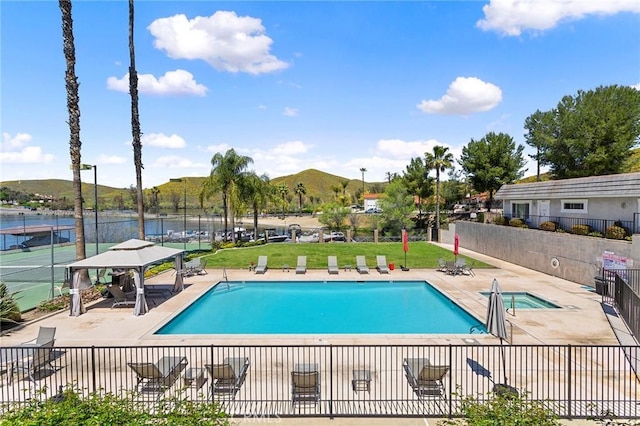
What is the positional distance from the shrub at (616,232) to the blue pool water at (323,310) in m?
8.90

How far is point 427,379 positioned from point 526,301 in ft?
36.3

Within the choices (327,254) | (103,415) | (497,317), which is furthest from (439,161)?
(103,415)

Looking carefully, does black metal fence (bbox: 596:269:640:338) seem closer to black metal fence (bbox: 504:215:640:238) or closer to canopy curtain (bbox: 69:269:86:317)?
black metal fence (bbox: 504:215:640:238)

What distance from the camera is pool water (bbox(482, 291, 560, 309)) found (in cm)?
1526

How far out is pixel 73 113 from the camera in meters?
16.5

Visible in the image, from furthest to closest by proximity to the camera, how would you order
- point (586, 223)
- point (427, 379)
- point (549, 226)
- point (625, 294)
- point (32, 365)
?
1. point (549, 226)
2. point (586, 223)
3. point (625, 294)
4. point (32, 365)
5. point (427, 379)

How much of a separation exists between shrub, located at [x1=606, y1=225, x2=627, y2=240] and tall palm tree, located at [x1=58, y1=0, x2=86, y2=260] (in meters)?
25.0

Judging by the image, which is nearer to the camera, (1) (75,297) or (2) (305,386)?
(2) (305,386)

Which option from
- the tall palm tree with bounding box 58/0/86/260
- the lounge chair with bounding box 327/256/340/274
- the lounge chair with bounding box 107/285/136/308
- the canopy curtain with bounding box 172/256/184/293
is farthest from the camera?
the lounge chair with bounding box 327/256/340/274

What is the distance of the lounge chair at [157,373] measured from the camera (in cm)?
777

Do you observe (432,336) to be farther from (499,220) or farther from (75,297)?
(499,220)

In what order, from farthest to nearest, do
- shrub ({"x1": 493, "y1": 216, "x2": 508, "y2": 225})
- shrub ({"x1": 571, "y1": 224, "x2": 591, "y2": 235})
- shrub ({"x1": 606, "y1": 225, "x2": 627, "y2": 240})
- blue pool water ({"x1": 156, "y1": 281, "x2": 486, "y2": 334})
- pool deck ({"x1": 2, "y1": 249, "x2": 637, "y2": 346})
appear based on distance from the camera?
1. shrub ({"x1": 493, "y1": 216, "x2": 508, "y2": 225})
2. shrub ({"x1": 571, "y1": 224, "x2": 591, "y2": 235})
3. shrub ({"x1": 606, "y1": 225, "x2": 627, "y2": 240})
4. blue pool water ({"x1": 156, "y1": 281, "x2": 486, "y2": 334})
5. pool deck ({"x1": 2, "y1": 249, "x2": 637, "y2": 346})

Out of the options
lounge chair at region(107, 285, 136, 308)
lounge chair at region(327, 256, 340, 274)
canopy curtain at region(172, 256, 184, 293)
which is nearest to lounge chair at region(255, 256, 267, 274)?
lounge chair at region(327, 256, 340, 274)

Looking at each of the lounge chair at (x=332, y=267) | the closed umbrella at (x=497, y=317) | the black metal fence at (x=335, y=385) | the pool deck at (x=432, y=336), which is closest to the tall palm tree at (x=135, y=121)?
the pool deck at (x=432, y=336)
